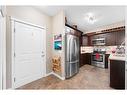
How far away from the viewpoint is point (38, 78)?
11.4 feet

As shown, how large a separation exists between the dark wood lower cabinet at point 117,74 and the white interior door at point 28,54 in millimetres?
2337

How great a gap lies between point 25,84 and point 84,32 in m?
5.00

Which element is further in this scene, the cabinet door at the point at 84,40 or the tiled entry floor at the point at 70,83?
the cabinet door at the point at 84,40

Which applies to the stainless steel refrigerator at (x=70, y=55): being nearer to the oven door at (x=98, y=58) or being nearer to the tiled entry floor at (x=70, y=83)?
the tiled entry floor at (x=70, y=83)

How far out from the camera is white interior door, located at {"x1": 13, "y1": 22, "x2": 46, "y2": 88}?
2.74 meters

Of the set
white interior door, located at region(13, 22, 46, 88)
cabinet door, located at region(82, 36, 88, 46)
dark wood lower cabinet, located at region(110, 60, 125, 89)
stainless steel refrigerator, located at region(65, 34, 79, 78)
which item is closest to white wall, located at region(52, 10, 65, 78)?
stainless steel refrigerator, located at region(65, 34, 79, 78)

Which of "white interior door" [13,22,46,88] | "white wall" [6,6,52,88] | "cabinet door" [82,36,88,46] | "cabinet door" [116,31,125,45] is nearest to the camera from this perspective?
"white wall" [6,6,52,88]

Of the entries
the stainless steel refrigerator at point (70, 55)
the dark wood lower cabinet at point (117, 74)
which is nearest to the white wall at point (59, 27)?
the stainless steel refrigerator at point (70, 55)

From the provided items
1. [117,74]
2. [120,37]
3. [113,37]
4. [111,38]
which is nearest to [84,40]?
[111,38]

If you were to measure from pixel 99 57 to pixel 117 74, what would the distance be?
9.65ft

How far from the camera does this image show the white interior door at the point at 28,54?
8.98ft

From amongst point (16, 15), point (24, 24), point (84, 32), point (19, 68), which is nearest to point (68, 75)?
point (19, 68)

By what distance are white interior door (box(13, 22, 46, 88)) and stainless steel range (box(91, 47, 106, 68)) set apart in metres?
3.30

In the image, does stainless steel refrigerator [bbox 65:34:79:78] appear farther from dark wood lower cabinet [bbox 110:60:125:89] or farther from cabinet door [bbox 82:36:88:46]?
cabinet door [bbox 82:36:88:46]
